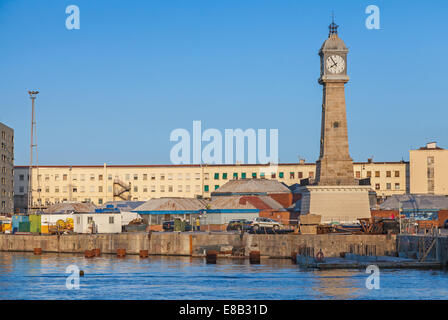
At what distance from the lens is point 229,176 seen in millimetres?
161375

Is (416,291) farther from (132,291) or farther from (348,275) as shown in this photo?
(132,291)

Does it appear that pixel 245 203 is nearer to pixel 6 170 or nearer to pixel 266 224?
pixel 266 224

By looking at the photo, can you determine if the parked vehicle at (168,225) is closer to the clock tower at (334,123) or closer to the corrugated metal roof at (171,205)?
the corrugated metal roof at (171,205)

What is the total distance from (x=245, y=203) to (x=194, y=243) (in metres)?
24.7

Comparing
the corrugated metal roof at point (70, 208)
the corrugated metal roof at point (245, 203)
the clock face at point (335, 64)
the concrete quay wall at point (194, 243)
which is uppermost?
the clock face at point (335, 64)

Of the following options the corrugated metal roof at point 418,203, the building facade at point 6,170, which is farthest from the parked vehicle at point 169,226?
the building facade at point 6,170

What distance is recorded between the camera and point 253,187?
5246 inches

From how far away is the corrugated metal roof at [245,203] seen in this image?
105250 millimetres

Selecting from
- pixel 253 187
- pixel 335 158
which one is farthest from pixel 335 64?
pixel 253 187

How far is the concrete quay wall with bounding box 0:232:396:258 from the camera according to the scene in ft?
248

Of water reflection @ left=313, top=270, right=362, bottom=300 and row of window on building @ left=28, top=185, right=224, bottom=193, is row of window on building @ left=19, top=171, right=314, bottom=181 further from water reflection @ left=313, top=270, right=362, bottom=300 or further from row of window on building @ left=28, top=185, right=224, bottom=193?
water reflection @ left=313, top=270, right=362, bottom=300

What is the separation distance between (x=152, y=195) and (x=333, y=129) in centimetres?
7795

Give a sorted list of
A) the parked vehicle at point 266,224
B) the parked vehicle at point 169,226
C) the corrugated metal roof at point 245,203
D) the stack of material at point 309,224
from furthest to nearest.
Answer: the corrugated metal roof at point 245,203 < the parked vehicle at point 169,226 < the parked vehicle at point 266,224 < the stack of material at point 309,224
